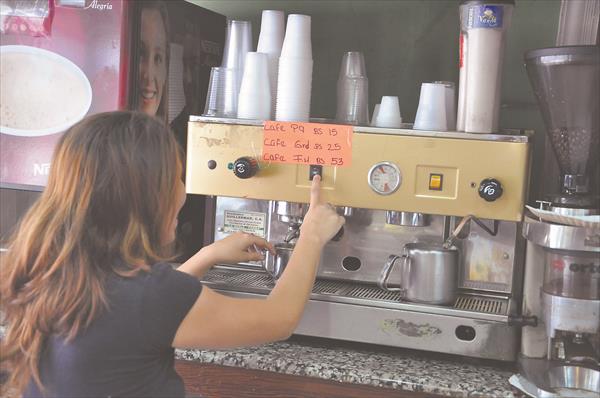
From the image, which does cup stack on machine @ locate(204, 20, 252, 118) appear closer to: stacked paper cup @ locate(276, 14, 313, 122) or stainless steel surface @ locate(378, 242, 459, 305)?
stacked paper cup @ locate(276, 14, 313, 122)

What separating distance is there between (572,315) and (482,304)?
9.0 inches

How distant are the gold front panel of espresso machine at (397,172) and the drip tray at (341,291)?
0.19 m

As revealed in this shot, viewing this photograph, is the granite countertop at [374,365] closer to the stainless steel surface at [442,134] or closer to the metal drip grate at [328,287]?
the metal drip grate at [328,287]

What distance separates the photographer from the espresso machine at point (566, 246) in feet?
5.02

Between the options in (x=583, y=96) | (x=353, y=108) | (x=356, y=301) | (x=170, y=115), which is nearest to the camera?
(x=583, y=96)

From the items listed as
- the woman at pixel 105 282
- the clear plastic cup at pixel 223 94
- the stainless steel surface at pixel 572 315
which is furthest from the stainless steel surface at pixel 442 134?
the woman at pixel 105 282

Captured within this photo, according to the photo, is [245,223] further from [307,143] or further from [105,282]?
[105,282]

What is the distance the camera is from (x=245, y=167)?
1.75 meters

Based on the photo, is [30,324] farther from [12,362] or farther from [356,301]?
[356,301]

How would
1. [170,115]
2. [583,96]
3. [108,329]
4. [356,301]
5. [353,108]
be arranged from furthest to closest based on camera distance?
1. [170,115]
2. [353,108]
3. [356,301]
4. [583,96]
5. [108,329]

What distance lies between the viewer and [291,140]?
176 cm

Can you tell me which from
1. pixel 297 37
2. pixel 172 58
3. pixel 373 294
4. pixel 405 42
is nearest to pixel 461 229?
pixel 373 294

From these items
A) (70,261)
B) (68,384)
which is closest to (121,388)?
(68,384)

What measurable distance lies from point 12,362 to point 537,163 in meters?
1.40
